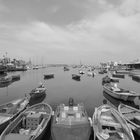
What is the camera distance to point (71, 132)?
8.93 m

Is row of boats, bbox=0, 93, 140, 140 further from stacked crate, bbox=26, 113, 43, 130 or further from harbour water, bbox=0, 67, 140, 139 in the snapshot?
harbour water, bbox=0, 67, 140, 139

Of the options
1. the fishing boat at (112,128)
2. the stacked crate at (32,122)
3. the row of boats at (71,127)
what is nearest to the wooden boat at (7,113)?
the row of boats at (71,127)

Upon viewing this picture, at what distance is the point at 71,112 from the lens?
12945 millimetres

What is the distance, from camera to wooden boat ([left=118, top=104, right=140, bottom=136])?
410 inches

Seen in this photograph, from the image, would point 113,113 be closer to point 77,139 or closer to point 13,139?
point 77,139

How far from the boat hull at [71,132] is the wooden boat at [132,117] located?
4.57 meters

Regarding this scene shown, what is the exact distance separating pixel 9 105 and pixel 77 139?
38.3 ft

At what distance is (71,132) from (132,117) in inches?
301

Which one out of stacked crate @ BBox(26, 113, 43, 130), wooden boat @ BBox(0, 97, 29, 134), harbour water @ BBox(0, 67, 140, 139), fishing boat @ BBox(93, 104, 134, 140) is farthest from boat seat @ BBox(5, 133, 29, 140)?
harbour water @ BBox(0, 67, 140, 139)

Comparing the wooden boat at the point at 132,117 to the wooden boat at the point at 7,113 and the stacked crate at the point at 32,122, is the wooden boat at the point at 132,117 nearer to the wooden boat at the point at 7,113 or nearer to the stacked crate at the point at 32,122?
the stacked crate at the point at 32,122

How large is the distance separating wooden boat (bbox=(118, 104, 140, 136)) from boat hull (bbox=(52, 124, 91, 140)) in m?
4.57

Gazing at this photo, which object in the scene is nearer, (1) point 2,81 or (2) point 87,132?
(2) point 87,132

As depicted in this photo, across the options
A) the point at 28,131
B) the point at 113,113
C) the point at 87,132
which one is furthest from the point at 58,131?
the point at 113,113

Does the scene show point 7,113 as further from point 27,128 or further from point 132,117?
point 132,117
